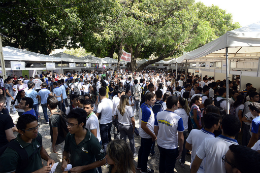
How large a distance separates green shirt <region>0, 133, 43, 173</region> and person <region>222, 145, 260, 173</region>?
7.00 feet

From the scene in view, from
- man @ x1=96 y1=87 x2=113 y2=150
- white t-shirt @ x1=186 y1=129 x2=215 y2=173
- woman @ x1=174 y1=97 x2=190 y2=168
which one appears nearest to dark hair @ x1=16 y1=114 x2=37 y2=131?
man @ x1=96 y1=87 x2=113 y2=150

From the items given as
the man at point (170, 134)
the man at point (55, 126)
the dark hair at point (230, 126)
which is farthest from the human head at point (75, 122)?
the dark hair at point (230, 126)

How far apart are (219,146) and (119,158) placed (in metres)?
1.21

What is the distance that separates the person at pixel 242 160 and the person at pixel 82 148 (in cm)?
142

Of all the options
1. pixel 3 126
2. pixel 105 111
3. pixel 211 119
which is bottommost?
pixel 105 111

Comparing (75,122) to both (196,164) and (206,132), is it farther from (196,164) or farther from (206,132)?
(206,132)

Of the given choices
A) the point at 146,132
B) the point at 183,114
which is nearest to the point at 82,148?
the point at 146,132

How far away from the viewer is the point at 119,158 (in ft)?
5.18

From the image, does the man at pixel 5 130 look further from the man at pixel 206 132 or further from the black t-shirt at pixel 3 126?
the man at pixel 206 132

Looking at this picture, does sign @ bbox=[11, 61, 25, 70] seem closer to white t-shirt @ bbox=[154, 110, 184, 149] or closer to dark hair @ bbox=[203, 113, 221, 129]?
white t-shirt @ bbox=[154, 110, 184, 149]

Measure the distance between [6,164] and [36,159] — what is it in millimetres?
460

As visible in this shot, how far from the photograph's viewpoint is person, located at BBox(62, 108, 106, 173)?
2.11 m

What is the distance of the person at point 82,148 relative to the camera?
2.11m

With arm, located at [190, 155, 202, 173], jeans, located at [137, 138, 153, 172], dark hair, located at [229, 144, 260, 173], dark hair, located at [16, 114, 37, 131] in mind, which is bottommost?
jeans, located at [137, 138, 153, 172]
